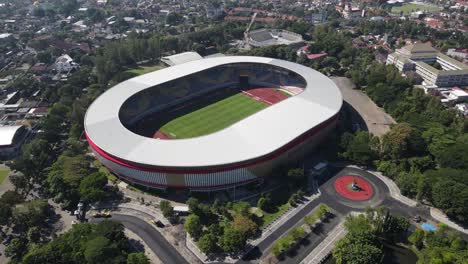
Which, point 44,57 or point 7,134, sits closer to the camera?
point 7,134

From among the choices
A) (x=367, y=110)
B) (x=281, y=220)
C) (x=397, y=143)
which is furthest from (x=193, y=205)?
(x=367, y=110)

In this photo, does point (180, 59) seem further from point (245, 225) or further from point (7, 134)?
point (245, 225)

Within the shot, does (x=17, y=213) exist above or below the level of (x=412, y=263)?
above

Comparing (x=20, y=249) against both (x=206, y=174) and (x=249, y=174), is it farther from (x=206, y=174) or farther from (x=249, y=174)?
(x=249, y=174)

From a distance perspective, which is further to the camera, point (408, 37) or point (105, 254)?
point (408, 37)

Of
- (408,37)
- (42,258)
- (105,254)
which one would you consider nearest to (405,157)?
(105,254)
